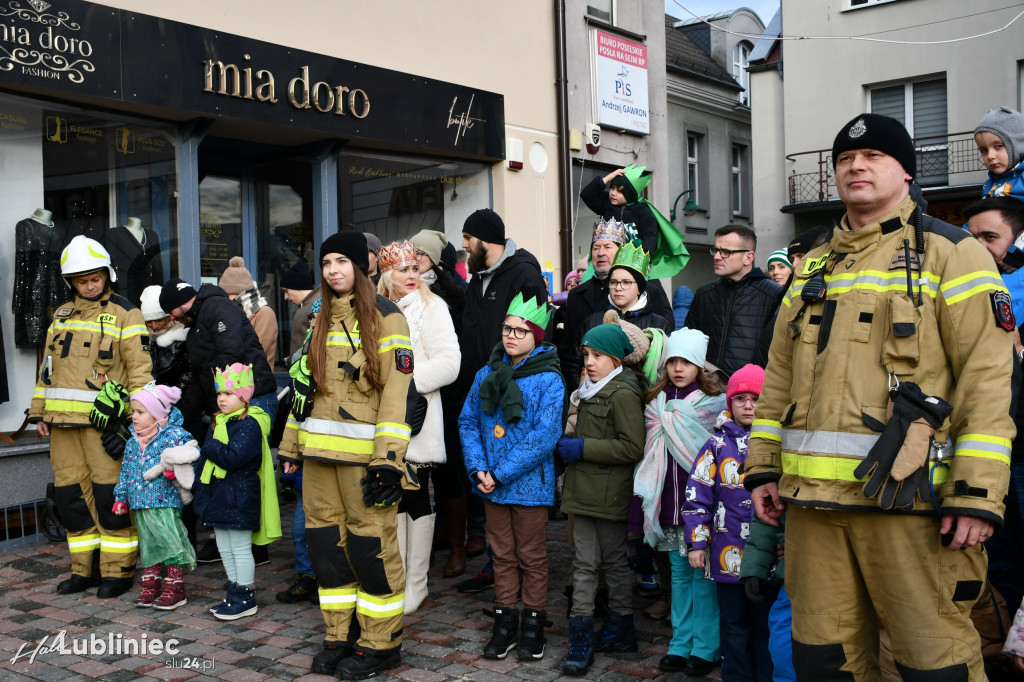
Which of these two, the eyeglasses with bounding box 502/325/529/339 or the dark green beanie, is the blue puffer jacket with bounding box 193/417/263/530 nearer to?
the eyeglasses with bounding box 502/325/529/339

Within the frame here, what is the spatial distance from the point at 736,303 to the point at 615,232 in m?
1.07

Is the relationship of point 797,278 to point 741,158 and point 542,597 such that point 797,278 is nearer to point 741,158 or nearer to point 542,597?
point 542,597

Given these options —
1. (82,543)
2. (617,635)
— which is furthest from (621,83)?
(617,635)

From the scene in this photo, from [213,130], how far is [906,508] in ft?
25.9

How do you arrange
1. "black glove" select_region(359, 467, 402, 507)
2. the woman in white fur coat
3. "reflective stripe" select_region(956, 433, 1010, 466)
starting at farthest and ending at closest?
the woman in white fur coat
"black glove" select_region(359, 467, 402, 507)
"reflective stripe" select_region(956, 433, 1010, 466)

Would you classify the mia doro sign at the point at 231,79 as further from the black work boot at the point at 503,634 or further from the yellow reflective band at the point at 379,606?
the black work boot at the point at 503,634

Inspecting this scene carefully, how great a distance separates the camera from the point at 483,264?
6.15 meters

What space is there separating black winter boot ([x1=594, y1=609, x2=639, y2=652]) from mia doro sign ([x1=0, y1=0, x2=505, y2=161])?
5.90 metres

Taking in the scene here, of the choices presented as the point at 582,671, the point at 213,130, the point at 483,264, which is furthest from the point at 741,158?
the point at 582,671

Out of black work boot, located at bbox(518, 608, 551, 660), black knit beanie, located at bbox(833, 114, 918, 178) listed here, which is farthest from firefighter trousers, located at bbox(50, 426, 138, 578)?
black knit beanie, located at bbox(833, 114, 918, 178)

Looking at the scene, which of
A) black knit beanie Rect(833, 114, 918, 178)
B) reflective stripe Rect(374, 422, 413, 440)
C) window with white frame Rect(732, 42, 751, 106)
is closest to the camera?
black knit beanie Rect(833, 114, 918, 178)

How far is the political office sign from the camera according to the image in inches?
502

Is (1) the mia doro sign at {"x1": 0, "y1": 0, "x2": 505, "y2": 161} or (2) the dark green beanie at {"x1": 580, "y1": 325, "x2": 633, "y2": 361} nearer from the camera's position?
(2) the dark green beanie at {"x1": 580, "y1": 325, "x2": 633, "y2": 361}

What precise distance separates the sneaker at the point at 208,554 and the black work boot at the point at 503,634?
2821 mm
